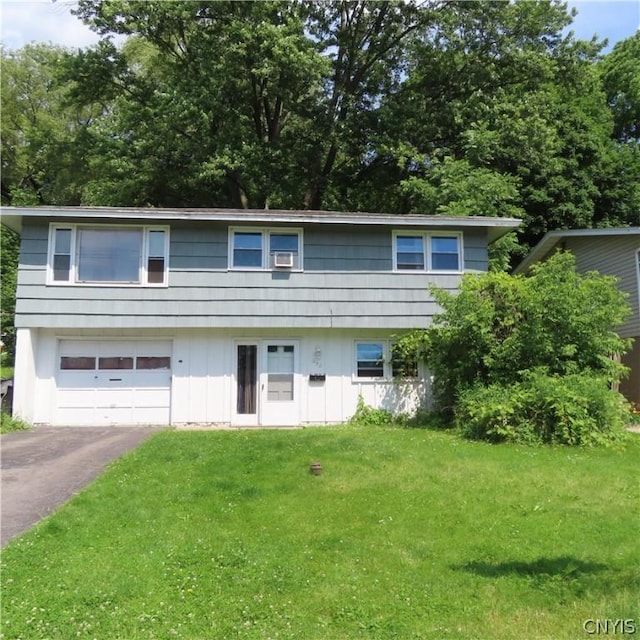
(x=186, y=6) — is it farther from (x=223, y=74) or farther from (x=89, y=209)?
(x=89, y=209)

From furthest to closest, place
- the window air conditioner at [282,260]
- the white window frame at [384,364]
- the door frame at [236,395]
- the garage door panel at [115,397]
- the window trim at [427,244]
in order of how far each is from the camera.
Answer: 1. the window trim at [427,244]
2. the white window frame at [384,364]
3. the window air conditioner at [282,260]
4. the door frame at [236,395]
5. the garage door panel at [115,397]

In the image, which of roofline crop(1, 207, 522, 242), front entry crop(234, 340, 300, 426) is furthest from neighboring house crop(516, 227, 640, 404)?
front entry crop(234, 340, 300, 426)

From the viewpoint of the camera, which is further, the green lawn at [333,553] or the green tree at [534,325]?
the green tree at [534,325]

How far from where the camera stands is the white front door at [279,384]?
1338 centimetres

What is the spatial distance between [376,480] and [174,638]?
426 centimetres

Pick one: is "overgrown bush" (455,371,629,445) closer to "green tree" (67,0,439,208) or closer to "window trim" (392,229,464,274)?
"window trim" (392,229,464,274)

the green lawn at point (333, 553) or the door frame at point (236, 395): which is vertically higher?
the door frame at point (236, 395)

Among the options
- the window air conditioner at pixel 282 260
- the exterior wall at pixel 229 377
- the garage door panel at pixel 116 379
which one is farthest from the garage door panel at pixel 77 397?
the window air conditioner at pixel 282 260

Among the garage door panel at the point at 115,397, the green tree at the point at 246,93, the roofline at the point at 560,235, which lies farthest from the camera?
the green tree at the point at 246,93

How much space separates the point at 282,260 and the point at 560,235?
9363 mm

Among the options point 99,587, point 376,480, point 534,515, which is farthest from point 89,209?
point 534,515

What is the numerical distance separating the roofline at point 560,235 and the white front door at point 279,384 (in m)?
9.42

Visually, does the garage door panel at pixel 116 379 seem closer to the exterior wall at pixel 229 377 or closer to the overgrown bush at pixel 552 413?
the exterior wall at pixel 229 377

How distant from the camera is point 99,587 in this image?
4.30 meters
